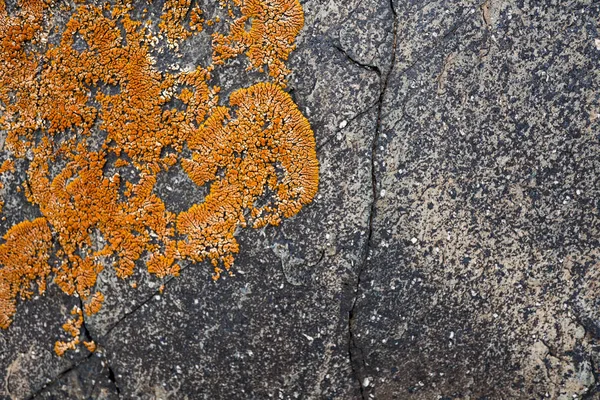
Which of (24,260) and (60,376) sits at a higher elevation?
(24,260)

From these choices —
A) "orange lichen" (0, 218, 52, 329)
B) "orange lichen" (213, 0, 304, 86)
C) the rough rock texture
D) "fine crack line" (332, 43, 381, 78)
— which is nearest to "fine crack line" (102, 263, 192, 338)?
the rough rock texture

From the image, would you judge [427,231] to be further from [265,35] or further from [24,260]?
[24,260]

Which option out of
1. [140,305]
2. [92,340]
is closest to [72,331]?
[92,340]

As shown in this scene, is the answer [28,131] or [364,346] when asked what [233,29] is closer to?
[28,131]

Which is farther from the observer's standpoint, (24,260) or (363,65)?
(24,260)

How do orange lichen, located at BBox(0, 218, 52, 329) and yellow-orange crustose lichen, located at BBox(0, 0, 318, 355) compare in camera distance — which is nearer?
yellow-orange crustose lichen, located at BBox(0, 0, 318, 355)

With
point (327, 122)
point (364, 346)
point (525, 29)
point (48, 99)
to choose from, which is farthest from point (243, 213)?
point (525, 29)

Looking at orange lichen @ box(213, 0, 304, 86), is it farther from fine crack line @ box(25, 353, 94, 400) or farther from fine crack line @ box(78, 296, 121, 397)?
fine crack line @ box(25, 353, 94, 400)
